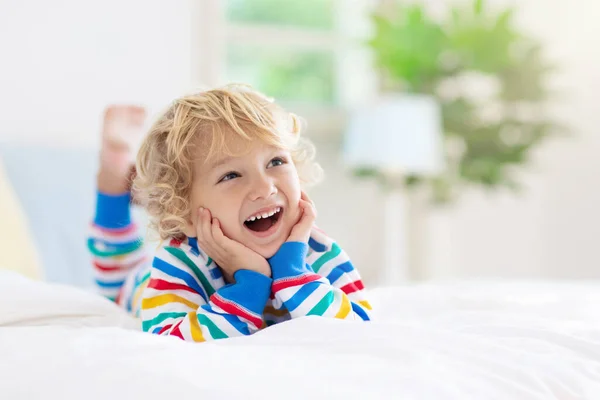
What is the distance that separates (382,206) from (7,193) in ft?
7.05

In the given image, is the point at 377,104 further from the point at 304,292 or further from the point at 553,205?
the point at 304,292

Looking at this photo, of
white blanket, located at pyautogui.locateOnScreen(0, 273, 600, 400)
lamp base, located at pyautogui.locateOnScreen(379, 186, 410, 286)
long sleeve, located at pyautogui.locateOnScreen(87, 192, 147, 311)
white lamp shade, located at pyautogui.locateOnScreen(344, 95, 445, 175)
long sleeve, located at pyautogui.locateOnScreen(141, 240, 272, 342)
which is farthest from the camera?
lamp base, located at pyautogui.locateOnScreen(379, 186, 410, 286)

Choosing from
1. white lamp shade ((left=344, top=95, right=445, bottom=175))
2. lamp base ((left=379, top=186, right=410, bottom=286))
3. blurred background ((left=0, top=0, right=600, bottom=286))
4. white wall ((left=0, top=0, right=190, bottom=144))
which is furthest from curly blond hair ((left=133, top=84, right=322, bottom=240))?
lamp base ((left=379, top=186, right=410, bottom=286))

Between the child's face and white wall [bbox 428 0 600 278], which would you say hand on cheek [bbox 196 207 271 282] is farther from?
white wall [bbox 428 0 600 278]

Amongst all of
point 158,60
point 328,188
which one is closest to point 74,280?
point 158,60

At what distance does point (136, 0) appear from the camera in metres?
2.46

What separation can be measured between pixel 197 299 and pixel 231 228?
0.41ft

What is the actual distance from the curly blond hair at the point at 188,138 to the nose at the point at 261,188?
0.06 metres

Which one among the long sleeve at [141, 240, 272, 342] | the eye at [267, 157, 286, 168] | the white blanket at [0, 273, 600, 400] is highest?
the eye at [267, 157, 286, 168]

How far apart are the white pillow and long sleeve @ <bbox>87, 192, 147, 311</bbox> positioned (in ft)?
0.45

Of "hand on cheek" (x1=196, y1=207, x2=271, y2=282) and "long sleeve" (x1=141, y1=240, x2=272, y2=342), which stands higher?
"hand on cheek" (x1=196, y1=207, x2=271, y2=282)

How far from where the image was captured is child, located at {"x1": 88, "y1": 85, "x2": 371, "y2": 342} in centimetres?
100

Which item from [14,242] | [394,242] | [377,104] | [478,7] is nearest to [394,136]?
[377,104]

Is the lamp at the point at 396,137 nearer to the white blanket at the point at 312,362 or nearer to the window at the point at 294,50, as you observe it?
the window at the point at 294,50
